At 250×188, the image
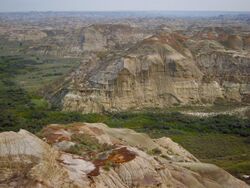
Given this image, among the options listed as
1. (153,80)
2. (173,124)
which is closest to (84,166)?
(173,124)

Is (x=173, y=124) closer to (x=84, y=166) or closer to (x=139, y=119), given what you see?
(x=139, y=119)

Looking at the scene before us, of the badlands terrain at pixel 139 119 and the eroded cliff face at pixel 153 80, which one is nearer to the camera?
the badlands terrain at pixel 139 119

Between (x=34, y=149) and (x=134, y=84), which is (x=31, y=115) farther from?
(x=34, y=149)

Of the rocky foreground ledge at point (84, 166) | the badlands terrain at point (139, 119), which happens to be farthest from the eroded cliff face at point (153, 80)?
the rocky foreground ledge at point (84, 166)

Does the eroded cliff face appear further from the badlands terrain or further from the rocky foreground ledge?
the rocky foreground ledge

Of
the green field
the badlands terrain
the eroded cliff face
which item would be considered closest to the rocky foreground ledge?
the badlands terrain

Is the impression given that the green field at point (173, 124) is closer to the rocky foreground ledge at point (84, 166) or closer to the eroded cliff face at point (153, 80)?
the eroded cliff face at point (153, 80)

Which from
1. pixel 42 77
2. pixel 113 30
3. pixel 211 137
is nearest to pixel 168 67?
pixel 211 137
